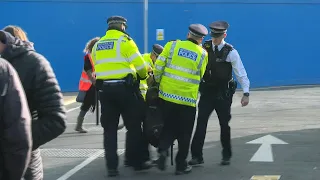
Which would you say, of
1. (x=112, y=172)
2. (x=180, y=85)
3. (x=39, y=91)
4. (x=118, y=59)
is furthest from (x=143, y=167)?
(x=39, y=91)

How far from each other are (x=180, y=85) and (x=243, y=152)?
2.15 metres

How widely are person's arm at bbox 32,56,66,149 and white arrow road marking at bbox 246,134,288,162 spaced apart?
5006mm

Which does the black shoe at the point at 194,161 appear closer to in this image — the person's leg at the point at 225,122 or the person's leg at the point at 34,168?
the person's leg at the point at 225,122

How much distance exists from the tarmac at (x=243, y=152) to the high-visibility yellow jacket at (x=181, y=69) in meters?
1.01

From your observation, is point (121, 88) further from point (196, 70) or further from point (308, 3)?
point (308, 3)

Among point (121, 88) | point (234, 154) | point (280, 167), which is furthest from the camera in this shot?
point (234, 154)

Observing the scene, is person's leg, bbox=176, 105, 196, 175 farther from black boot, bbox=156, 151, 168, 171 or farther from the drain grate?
the drain grate

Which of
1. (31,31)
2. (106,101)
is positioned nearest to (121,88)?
(106,101)

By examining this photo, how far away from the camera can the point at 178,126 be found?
304 inches

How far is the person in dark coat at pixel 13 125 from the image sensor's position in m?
3.36

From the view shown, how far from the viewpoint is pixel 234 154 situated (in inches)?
355

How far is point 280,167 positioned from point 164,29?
1269 centimetres

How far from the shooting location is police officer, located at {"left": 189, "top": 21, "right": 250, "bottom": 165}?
317 inches

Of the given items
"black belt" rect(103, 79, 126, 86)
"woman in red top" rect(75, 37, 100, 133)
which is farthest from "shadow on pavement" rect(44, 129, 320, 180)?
"woman in red top" rect(75, 37, 100, 133)
